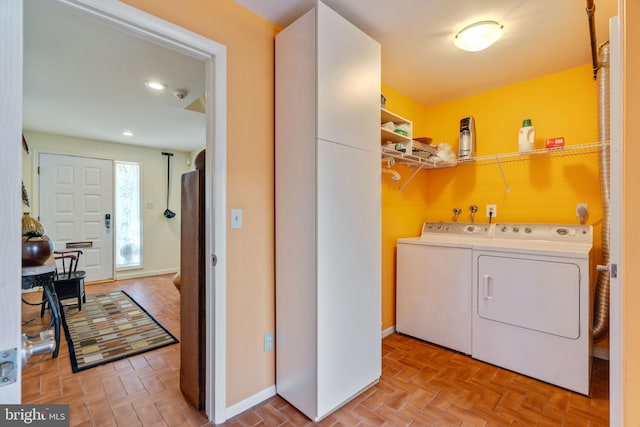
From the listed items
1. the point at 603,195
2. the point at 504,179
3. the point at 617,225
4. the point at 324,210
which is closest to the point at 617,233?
the point at 617,225

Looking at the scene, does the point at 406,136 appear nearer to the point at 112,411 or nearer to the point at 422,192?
the point at 422,192

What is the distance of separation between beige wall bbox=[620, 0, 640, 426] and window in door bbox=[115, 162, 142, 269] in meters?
5.92

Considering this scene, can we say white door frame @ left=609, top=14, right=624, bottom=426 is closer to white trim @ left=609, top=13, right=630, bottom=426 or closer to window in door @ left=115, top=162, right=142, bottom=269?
white trim @ left=609, top=13, right=630, bottom=426

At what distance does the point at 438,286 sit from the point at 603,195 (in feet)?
4.43

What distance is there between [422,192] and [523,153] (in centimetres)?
100

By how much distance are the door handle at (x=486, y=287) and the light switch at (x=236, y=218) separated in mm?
1851

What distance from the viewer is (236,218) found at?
1650 mm

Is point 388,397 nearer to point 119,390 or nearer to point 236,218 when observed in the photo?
point 236,218

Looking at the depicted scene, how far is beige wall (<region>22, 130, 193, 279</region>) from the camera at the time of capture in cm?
454

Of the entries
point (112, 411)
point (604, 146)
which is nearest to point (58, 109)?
point (112, 411)

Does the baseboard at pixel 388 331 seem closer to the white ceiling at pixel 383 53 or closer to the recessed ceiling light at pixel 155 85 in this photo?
the white ceiling at pixel 383 53

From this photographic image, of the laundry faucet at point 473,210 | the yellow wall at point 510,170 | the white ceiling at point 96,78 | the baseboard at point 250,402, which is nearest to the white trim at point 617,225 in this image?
the yellow wall at point 510,170

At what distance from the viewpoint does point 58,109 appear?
10.5 feet

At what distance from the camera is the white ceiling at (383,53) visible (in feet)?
5.61
